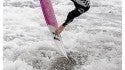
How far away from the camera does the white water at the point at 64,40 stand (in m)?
3.67

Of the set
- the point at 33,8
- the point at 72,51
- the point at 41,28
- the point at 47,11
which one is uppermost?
the point at 47,11

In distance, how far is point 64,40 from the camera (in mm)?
4531

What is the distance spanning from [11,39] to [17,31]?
0.38m

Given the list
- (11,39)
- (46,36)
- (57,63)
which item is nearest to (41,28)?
(46,36)

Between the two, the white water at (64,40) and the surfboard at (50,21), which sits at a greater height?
the surfboard at (50,21)

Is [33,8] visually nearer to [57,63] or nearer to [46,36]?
[46,36]

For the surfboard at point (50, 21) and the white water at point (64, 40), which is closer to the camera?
the white water at point (64, 40)

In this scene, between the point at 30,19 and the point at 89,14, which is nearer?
the point at 30,19

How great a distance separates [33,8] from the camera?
21.0 feet

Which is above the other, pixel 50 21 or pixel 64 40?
pixel 50 21

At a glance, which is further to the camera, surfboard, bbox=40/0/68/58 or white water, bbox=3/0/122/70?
surfboard, bbox=40/0/68/58

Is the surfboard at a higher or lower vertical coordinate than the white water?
higher

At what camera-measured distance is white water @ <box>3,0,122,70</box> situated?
3.67m

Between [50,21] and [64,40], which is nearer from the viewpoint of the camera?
[50,21]
